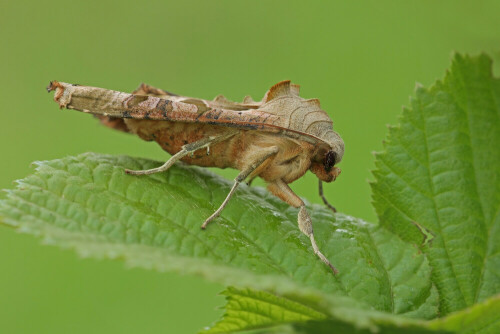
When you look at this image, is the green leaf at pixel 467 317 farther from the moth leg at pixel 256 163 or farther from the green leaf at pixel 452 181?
the moth leg at pixel 256 163

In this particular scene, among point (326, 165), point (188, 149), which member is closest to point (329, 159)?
point (326, 165)

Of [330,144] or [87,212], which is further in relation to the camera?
[330,144]

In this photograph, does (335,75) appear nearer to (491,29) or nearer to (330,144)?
(330,144)

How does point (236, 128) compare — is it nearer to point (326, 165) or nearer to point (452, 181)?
point (326, 165)

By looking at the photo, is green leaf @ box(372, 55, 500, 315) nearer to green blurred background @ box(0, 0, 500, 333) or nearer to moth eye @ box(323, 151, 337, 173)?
moth eye @ box(323, 151, 337, 173)

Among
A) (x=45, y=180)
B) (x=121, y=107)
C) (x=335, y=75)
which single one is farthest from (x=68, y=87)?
(x=335, y=75)

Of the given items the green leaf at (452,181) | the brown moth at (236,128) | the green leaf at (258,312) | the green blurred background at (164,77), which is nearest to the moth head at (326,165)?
the brown moth at (236,128)
